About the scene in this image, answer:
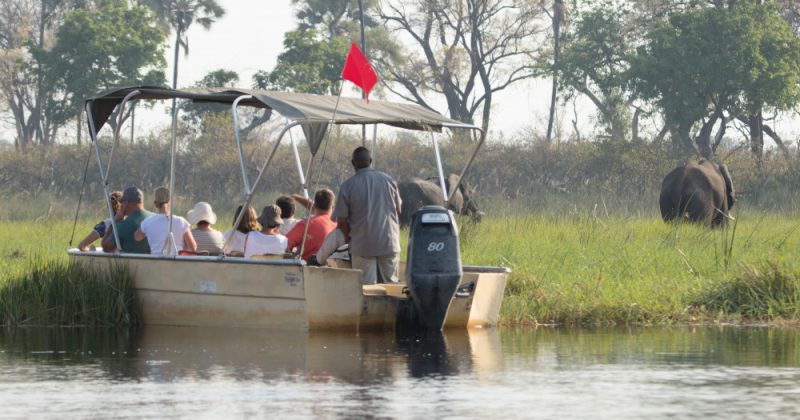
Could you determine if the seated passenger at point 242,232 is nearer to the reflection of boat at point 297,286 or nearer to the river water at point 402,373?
the reflection of boat at point 297,286

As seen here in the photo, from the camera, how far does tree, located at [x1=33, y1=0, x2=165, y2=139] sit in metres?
48.9

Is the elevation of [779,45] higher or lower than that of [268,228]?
higher

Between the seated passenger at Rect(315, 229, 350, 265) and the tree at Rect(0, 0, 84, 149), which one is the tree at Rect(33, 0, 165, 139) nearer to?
the tree at Rect(0, 0, 84, 149)

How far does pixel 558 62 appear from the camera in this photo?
48.2 m

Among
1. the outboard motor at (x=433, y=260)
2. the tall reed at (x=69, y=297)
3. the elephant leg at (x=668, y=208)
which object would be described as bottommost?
the tall reed at (x=69, y=297)

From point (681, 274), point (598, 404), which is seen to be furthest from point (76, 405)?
point (681, 274)

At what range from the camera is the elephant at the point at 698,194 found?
27.6 meters

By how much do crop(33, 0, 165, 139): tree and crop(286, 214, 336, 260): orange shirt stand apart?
34.8m

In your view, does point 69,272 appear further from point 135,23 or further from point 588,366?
point 135,23

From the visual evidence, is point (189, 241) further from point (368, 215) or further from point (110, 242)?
point (368, 215)

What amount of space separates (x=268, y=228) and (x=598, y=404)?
17.7ft

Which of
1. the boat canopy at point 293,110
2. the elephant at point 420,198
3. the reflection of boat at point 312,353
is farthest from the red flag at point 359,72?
the elephant at point 420,198

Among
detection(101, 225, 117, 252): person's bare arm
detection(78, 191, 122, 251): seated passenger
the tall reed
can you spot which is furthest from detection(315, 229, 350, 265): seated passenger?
detection(78, 191, 122, 251): seated passenger

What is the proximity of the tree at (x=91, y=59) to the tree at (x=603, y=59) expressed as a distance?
474 inches
